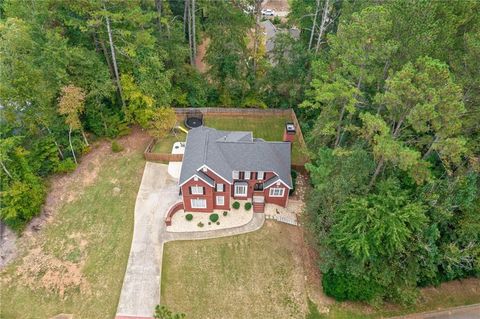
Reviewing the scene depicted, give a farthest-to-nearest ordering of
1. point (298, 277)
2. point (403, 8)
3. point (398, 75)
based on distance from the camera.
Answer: point (298, 277) → point (403, 8) → point (398, 75)

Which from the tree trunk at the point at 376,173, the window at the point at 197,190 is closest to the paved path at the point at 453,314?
the tree trunk at the point at 376,173

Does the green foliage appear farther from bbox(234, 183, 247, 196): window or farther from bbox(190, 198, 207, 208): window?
bbox(234, 183, 247, 196): window

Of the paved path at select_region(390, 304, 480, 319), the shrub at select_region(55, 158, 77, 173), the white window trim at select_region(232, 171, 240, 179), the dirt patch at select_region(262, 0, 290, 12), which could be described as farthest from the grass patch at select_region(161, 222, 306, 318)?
the dirt patch at select_region(262, 0, 290, 12)

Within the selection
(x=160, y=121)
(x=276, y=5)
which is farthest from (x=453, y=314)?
(x=276, y=5)

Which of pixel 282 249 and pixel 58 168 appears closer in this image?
pixel 282 249

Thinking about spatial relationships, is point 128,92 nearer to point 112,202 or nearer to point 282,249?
point 112,202

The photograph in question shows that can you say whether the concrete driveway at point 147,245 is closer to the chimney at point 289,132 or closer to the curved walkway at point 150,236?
the curved walkway at point 150,236

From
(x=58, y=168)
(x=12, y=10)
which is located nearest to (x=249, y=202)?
(x=58, y=168)

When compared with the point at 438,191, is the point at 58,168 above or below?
below
